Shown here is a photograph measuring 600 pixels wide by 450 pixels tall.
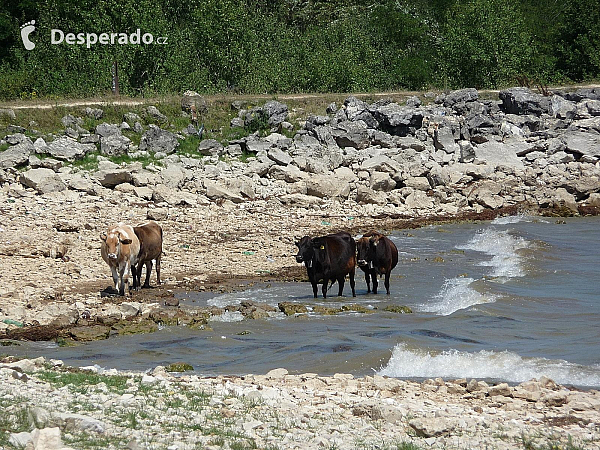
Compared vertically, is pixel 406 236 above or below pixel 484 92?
below

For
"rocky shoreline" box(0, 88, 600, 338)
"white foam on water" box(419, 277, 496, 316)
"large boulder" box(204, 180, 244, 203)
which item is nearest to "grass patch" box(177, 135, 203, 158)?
"rocky shoreline" box(0, 88, 600, 338)

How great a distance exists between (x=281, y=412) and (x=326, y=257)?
8.23 m

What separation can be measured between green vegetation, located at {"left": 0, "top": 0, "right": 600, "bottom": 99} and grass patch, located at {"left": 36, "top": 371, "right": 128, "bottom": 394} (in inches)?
1298

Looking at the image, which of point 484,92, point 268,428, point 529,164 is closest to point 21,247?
point 268,428

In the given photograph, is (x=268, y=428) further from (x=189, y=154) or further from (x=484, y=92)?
(x=484, y=92)

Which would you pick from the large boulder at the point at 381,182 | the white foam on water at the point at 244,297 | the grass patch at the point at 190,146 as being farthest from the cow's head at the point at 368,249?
the grass patch at the point at 190,146

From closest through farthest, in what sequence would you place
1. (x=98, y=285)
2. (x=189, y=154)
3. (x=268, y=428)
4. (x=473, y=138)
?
(x=268, y=428), (x=98, y=285), (x=189, y=154), (x=473, y=138)

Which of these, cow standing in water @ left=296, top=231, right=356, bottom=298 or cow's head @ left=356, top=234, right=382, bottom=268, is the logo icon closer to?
cow's head @ left=356, top=234, right=382, bottom=268

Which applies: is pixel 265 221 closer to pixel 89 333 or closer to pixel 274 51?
pixel 89 333

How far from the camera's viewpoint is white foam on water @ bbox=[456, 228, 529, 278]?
20375 mm

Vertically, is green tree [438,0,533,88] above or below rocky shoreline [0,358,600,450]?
above

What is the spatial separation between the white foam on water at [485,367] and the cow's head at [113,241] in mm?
5923

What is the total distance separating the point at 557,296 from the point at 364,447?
11.4 meters

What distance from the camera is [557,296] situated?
17.2 meters
